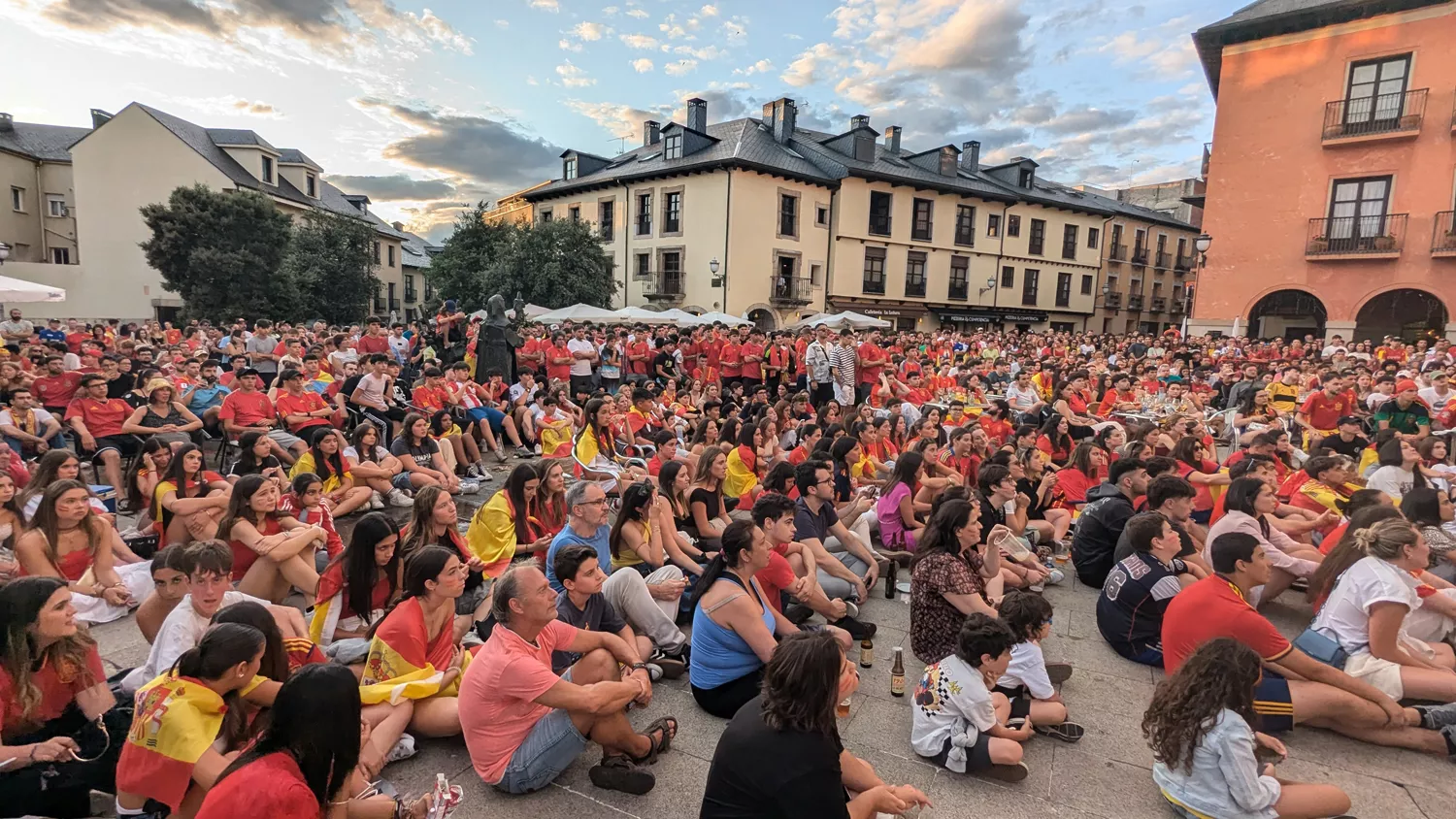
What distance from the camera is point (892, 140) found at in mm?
38531

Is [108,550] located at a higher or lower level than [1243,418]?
lower

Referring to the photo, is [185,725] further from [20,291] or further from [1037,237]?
[1037,237]

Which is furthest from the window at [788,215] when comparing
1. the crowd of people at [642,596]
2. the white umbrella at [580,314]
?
the crowd of people at [642,596]

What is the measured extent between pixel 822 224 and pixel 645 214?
28.1 ft

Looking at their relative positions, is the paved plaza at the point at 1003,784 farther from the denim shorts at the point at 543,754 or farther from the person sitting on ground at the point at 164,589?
the person sitting on ground at the point at 164,589

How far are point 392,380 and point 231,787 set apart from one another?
9091 mm

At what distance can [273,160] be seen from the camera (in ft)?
120

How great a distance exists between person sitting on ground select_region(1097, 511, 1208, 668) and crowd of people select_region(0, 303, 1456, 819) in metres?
0.02

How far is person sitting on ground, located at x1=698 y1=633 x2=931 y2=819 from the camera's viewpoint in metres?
2.42

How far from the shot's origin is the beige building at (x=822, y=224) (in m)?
30.7

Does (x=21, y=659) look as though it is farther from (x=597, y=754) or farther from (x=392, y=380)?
(x=392, y=380)

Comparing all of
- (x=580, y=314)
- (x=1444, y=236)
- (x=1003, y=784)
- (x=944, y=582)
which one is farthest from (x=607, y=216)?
(x=1003, y=784)

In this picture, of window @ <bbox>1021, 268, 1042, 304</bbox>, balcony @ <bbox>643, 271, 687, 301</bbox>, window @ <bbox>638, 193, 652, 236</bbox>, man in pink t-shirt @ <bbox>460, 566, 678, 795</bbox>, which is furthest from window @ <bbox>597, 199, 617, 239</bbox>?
man in pink t-shirt @ <bbox>460, 566, 678, 795</bbox>

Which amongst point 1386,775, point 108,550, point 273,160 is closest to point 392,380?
point 108,550
